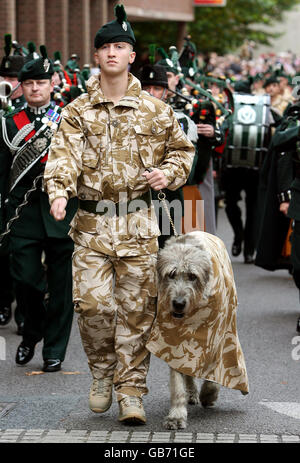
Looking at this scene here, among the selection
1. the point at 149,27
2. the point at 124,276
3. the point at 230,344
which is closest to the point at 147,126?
the point at 124,276

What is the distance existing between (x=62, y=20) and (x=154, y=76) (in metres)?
15.4

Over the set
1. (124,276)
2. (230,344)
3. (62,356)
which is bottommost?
(62,356)

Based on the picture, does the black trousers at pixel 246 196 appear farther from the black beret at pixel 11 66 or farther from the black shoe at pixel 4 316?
the black shoe at pixel 4 316

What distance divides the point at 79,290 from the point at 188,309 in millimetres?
673

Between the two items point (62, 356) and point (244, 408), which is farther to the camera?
point (62, 356)

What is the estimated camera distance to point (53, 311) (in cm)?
821

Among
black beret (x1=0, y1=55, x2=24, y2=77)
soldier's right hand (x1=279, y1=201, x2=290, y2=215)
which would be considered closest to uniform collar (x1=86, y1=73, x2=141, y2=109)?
black beret (x1=0, y1=55, x2=24, y2=77)

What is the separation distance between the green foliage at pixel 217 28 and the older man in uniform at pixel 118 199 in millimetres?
34845

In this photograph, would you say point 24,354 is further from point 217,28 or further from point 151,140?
point 217,28

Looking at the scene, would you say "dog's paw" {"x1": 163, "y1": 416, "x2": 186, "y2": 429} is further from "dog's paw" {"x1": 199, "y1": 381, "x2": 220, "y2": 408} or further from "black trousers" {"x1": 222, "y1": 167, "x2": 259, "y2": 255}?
"black trousers" {"x1": 222, "y1": 167, "x2": 259, "y2": 255}

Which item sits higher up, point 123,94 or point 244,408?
point 123,94

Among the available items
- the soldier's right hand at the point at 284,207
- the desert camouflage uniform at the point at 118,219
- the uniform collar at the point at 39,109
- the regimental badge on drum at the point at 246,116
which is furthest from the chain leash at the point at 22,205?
the regimental badge on drum at the point at 246,116

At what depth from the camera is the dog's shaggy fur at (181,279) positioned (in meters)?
6.04

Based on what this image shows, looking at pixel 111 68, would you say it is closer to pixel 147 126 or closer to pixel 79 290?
pixel 147 126
